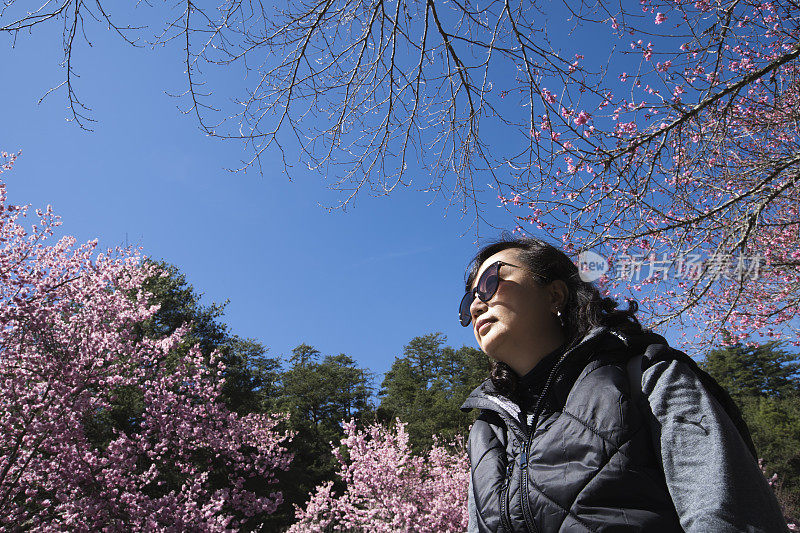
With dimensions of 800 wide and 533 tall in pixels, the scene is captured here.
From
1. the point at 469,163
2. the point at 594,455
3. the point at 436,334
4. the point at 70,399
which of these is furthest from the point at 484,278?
the point at 436,334

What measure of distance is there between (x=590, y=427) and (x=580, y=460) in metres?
0.09

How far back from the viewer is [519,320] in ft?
5.45

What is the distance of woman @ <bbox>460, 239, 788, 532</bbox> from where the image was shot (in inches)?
42.8

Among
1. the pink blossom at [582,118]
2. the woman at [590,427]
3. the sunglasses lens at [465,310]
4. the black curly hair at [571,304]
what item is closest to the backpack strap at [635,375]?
the woman at [590,427]

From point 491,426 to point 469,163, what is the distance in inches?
101

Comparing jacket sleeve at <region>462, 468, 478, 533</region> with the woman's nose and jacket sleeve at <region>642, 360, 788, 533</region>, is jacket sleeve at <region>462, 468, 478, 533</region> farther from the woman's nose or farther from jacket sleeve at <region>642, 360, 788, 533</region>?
jacket sleeve at <region>642, 360, 788, 533</region>

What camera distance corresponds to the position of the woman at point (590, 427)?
1087 mm

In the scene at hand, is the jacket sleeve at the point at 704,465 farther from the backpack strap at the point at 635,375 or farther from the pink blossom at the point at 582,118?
the pink blossom at the point at 582,118

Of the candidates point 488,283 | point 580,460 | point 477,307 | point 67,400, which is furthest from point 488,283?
point 67,400

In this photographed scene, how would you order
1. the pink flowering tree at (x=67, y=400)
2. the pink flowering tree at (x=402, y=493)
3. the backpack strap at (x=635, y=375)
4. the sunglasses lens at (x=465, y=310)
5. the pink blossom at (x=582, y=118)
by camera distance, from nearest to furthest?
the backpack strap at (x=635, y=375) < the sunglasses lens at (x=465, y=310) < the pink blossom at (x=582, y=118) < the pink flowering tree at (x=67, y=400) < the pink flowering tree at (x=402, y=493)

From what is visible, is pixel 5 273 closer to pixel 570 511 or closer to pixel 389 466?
pixel 389 466

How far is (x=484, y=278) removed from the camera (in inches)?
69.8

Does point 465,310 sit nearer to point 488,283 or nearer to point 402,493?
point 488,283

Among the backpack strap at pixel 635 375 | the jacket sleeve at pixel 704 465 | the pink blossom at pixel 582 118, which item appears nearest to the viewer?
the jacket sleeve at pixel 704 465
